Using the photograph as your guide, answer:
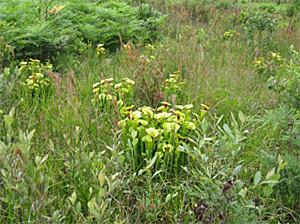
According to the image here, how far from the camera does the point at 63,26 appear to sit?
15.4 feet

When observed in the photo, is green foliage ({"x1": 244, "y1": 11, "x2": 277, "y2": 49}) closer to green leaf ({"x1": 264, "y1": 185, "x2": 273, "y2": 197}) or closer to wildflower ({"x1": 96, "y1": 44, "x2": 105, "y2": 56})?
wildflower ({"x1": 96, "y1": 44, "x2": 105, "y2": 56})

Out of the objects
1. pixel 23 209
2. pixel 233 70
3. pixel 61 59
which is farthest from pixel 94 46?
pixel 23 209

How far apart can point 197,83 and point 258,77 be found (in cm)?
137

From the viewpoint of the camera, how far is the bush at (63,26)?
13.7 feet

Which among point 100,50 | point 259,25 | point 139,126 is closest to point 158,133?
point 139,126

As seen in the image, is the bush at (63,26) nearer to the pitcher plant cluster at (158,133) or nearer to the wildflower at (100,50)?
the wildflower at (100,50)

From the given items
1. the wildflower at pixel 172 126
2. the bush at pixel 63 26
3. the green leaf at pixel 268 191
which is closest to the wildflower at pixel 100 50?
the bush at pixel 63 26

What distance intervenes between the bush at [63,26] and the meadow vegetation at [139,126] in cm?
3

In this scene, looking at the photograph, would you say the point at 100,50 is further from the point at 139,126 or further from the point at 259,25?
the point at 259,25

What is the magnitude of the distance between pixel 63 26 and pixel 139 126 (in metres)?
2.69

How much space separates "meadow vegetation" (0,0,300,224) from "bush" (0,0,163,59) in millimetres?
25

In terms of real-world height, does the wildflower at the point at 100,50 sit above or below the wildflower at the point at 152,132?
above

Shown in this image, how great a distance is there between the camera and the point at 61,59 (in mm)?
4516

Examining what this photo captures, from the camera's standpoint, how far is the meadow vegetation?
1764 mm
